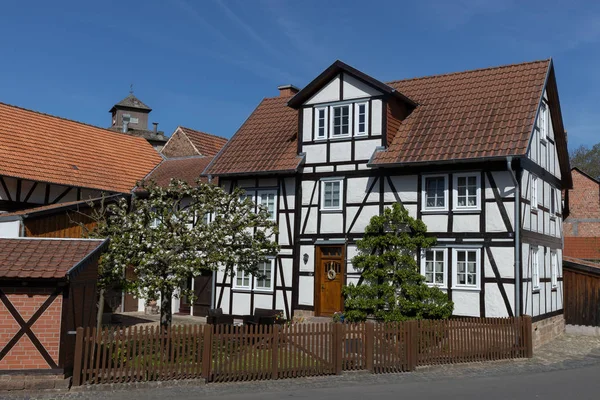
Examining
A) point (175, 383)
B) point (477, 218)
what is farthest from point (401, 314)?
point (175, 383)

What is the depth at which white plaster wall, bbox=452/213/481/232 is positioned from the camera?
18.9 metres

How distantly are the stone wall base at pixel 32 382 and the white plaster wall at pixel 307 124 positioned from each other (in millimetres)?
12297

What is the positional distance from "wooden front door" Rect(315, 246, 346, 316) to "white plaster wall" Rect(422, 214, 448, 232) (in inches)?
120

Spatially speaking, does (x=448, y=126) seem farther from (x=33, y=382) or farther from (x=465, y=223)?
(x=33, y=382)

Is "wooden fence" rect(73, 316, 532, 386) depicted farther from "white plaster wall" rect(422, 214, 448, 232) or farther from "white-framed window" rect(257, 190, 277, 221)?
"white-framed window" rect(257, 190, 277, 221)

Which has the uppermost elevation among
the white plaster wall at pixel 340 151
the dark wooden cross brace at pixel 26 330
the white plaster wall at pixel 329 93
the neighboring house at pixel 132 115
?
the neighboring house at pixel 132 115

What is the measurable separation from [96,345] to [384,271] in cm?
914

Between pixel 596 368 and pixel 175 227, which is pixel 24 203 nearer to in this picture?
pixel 175 227

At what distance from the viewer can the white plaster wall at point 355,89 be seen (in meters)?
21.1

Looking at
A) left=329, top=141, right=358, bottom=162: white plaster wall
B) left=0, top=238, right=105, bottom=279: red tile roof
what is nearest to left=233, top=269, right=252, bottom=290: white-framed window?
left=329, top=141, right=358, bottom=162: white plaster wall

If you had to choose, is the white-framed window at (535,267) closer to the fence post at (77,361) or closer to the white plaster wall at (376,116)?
the white plaster wall at (376,116)

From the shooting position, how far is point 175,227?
15750 millimetres

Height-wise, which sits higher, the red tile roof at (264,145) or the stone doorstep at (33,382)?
the red tile roof at (264,145)

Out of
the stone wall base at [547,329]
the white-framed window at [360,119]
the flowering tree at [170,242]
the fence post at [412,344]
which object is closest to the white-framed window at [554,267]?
the stone wall base at [547,329]
